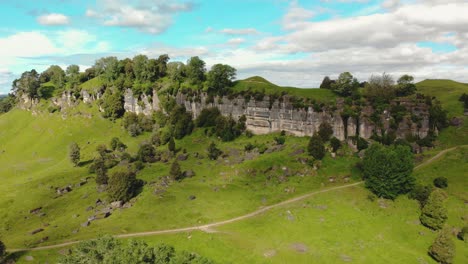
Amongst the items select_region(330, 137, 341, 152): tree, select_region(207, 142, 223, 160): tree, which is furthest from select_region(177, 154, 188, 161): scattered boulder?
select_region(330, 137, 341, 152): tree

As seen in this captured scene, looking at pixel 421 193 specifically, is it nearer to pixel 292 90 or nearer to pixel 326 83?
pixel 292 90

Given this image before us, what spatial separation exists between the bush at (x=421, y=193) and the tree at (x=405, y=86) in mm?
55608

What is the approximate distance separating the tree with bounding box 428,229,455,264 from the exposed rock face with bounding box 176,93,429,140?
48547 mm

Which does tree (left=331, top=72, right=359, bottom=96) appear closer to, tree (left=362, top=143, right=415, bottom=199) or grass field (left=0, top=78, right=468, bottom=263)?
grass field (left=0, top=78, right=468, bottom=263)

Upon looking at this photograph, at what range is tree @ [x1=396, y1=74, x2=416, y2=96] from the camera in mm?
119500

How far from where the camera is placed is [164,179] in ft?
317

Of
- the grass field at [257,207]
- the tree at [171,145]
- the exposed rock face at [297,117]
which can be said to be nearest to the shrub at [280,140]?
the grass field at [257,207]

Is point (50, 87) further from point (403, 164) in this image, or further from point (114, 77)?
point (403, 164)

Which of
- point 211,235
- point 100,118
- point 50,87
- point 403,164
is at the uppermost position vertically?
point 50,87

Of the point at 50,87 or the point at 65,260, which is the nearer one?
the point at 65,260

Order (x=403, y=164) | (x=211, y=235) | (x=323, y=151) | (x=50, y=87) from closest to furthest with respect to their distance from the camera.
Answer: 1. (x=211, y=235)
2. (x=403, y=164)
3. (x=323, y=151)
4. (x=50, y=87)

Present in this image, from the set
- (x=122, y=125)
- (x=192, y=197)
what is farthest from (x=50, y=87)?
(x=192, y=197)

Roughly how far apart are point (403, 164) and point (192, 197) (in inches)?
2226

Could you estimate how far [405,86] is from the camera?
392ft
